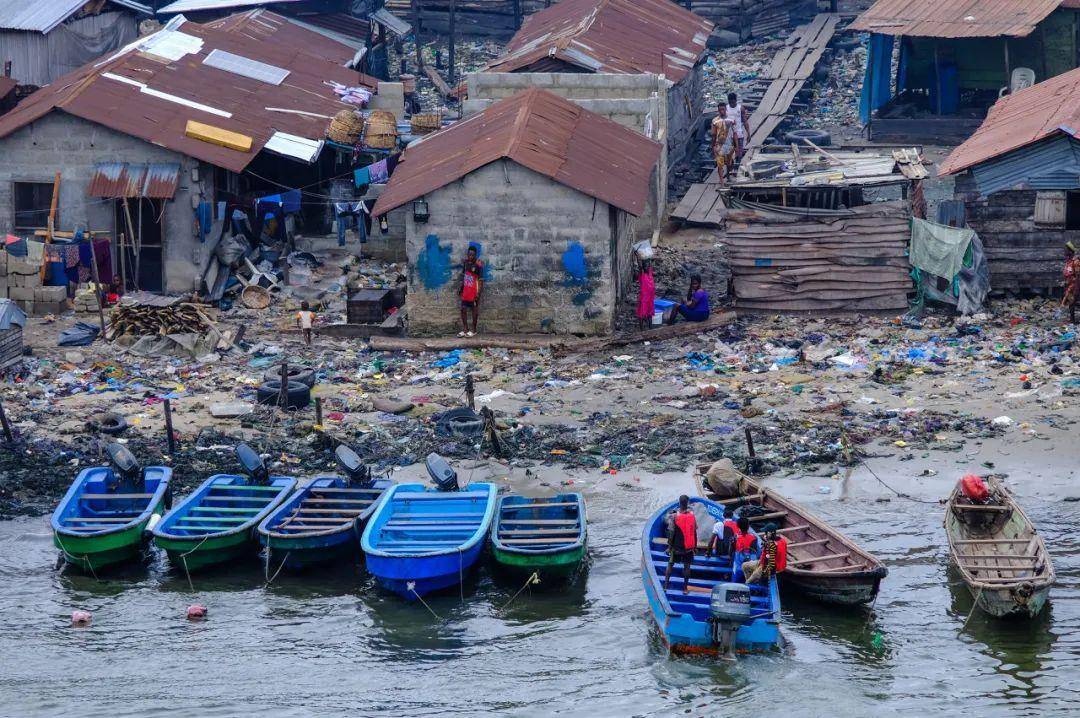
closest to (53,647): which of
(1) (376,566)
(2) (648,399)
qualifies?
(1) (376,566)

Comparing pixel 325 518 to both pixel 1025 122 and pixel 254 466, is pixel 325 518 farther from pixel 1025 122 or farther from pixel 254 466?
pixel 1025 122

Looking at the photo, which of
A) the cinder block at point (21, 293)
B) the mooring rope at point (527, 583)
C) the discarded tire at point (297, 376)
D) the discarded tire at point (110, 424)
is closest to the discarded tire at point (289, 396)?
the discarded tire at point (297, 376)

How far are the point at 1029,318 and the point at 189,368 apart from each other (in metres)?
11.9

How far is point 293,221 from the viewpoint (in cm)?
2656

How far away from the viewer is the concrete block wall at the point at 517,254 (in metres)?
20.6

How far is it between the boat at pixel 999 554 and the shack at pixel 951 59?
630 inches

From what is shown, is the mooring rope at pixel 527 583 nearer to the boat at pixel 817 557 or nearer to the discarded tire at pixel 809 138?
the boat at pixel 817 557

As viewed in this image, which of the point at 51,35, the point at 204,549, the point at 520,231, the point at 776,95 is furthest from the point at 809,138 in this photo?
the point at 204,549

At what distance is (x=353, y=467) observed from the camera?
15922 millimetres

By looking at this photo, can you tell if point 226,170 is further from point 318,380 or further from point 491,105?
point 318,380

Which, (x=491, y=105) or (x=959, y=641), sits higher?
(x=491, y=105)

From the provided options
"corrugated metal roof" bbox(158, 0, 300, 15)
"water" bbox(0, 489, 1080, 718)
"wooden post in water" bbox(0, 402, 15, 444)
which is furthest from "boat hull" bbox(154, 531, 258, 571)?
"corrugated metal roof" bbox(158, 0, 300, 15)

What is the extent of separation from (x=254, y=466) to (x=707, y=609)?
18.2ft

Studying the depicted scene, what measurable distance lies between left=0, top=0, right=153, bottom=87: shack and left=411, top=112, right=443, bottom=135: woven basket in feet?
26.3
